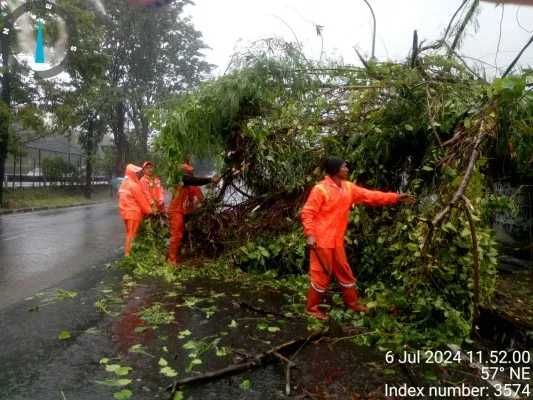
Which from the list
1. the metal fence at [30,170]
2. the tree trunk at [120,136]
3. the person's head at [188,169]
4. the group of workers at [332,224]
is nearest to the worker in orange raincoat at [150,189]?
the person's head at [188,169]

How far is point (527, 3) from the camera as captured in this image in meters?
4.34

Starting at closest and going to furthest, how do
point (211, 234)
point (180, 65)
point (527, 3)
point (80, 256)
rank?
point (527, 3)
point (211, 234)
point (80, 256)
point (180, 65)

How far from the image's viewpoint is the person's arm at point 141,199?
23.7 ft

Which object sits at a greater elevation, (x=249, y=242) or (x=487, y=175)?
(x=487, y=175)

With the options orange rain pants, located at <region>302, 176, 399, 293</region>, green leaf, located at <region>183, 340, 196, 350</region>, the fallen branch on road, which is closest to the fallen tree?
orange rain pants, located at <region>302, 176, 399, 293</region>

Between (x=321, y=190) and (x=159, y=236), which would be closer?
(x=321, y=190)

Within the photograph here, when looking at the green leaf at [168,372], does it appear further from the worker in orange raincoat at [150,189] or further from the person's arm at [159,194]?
the person's arm at [159,194]

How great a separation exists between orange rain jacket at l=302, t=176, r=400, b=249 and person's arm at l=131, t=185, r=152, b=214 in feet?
11.5

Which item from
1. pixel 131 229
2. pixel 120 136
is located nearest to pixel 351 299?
pixel 131 229

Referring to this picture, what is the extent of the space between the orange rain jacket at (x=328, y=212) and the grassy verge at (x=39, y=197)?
1677 centimetres

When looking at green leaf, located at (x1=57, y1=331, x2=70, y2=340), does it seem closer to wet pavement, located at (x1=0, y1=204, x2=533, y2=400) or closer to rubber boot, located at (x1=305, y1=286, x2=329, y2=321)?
wet pavement, located at (x1=0, y1=204, x2=533, y2=400)

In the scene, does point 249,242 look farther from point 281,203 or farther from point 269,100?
point 269,100

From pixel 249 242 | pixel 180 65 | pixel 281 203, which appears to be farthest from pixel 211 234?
pixel 180 65

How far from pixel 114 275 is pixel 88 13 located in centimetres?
1415
